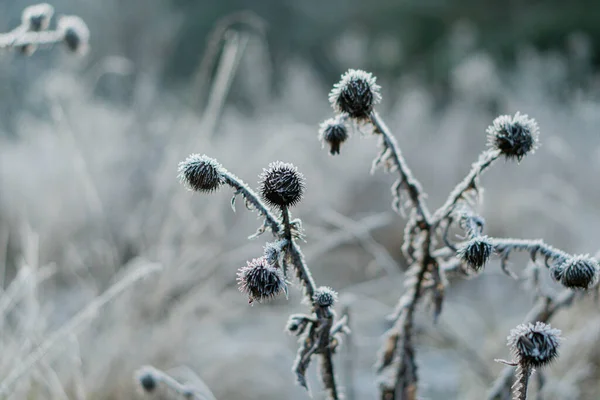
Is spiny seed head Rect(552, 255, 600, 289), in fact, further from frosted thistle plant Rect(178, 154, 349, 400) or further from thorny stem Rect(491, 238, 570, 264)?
frosted thistle plant Rect(178, 154, 349, 400)

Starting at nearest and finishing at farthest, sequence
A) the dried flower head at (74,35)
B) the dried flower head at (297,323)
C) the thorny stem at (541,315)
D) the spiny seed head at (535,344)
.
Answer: the spiny seed head at (535,344) < the dried flower head at (297,323) < the thorny stem at (541,315) < the dried flower head at (74,35)

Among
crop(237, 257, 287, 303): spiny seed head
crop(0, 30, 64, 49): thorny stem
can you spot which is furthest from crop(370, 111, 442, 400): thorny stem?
crop(0, 30, 64, 49): thorny stem

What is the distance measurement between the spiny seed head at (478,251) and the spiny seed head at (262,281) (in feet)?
0.60

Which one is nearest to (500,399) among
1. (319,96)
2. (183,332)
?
(183,332)

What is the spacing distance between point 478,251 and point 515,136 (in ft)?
0.45

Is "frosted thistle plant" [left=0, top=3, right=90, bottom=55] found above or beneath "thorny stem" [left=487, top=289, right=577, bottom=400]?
above

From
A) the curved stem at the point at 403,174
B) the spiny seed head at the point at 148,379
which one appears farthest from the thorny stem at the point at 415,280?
the spiny seed head at the point at 148,379

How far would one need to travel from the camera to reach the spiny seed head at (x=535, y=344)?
23.4 inches

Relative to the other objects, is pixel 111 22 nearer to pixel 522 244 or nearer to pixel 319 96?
pixel 319 96

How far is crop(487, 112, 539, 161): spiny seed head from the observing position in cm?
71

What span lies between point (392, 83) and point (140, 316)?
312 inches

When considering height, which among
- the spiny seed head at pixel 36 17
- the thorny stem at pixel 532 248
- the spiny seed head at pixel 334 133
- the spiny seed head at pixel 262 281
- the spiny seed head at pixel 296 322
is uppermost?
the spiny seed head at pixel 36 17

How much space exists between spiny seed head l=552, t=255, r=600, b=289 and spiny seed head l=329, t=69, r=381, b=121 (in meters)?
0.25

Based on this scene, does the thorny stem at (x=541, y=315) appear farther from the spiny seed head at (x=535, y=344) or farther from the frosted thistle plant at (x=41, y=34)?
the frosted thistle plant at (x=41, y=34)
